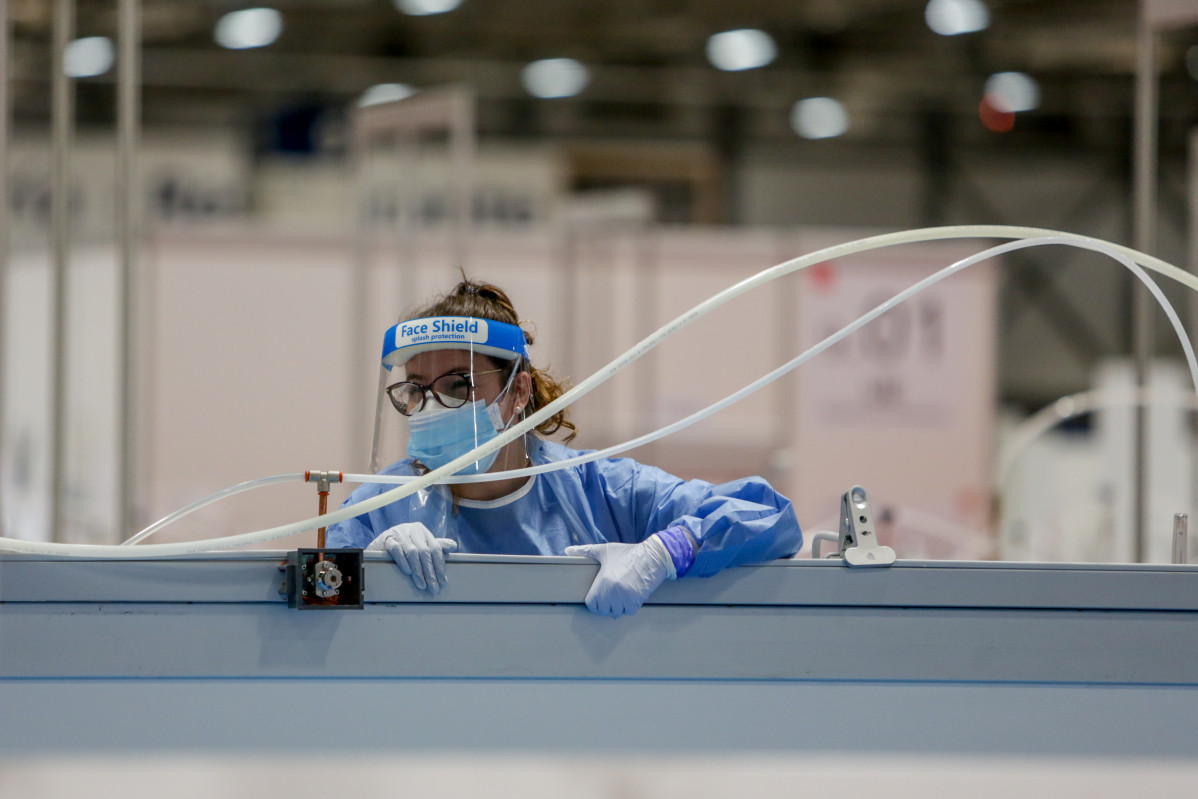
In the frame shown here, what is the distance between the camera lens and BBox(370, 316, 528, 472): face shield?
1.45m

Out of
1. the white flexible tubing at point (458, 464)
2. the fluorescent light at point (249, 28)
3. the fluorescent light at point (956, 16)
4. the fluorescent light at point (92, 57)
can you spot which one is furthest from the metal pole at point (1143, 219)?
the fluorescent light at point (92, 57)

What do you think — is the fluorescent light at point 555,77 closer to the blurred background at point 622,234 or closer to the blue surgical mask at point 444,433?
the blurred background at point 622,234

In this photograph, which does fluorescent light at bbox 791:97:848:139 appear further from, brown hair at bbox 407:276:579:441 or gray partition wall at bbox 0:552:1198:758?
gray partition wall at bbox 0:552:1198:758

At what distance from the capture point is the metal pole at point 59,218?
2.04 metres

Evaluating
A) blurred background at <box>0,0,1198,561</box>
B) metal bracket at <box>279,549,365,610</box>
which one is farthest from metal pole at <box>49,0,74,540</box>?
metal bracket at <box>279,549,365,610</box>

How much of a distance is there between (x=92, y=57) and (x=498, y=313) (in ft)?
25.2

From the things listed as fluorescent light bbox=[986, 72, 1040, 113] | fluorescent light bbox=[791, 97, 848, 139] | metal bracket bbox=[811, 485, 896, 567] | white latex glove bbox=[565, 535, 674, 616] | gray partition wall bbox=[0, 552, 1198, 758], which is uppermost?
fluorescent light bbox=[986, 72, 1040, 113]

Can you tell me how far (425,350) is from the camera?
147cm

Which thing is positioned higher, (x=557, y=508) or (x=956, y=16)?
(x=956, y=16)

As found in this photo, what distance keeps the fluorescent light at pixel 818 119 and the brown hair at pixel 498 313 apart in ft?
25.4

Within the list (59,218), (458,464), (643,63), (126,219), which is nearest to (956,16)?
(643,63)

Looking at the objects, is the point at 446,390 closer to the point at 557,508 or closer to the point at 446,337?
the point at 446,337

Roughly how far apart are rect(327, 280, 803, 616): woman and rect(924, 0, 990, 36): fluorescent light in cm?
626

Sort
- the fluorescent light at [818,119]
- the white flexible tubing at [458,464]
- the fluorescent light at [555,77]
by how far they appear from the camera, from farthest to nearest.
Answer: the fluorescent light at [818,119]
the fluorescent light at [555,77]
the white flexible tubing at [458,464]
